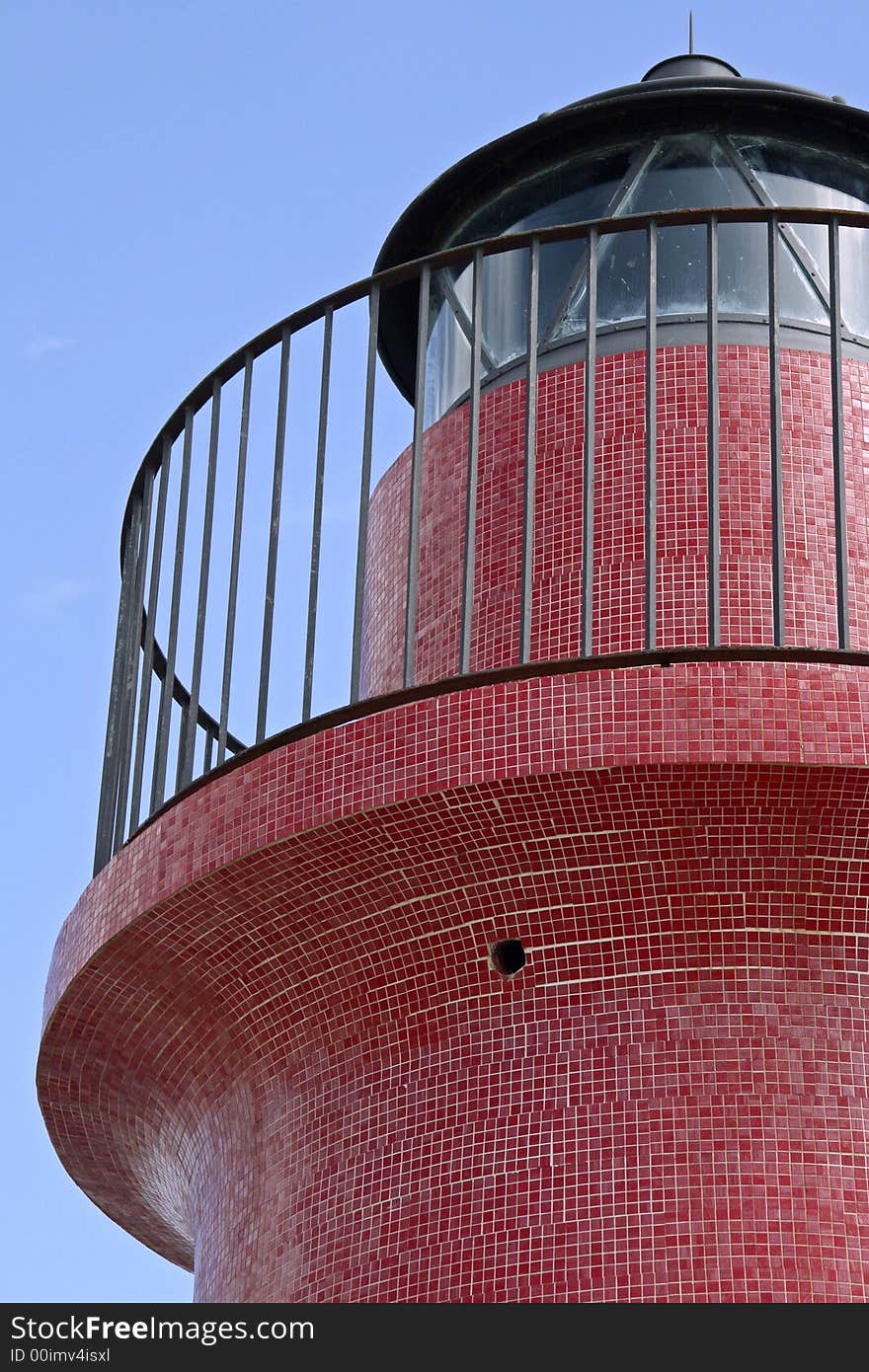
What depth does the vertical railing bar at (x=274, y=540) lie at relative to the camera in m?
10.1

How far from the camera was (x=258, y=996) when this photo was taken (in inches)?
419

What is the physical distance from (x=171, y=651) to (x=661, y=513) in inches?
Result: 86.9

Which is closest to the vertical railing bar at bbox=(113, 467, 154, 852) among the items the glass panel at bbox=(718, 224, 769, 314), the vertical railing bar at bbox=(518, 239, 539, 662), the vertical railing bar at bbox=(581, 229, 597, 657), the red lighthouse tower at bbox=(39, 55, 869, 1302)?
the red lighthouse tower at bbox=(39, 55, 869, 1302)

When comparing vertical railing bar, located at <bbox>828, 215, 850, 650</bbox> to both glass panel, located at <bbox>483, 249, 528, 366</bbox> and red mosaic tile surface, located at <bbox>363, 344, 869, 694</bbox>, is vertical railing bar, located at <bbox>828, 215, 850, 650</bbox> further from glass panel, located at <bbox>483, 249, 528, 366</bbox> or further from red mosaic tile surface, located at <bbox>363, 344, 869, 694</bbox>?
glass panel, located at <bbox>483, 249, 528, 366</bbox>

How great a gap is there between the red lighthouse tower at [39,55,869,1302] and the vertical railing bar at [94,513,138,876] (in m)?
0.03

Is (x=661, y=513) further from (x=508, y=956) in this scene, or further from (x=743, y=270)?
(x=508, y=956)

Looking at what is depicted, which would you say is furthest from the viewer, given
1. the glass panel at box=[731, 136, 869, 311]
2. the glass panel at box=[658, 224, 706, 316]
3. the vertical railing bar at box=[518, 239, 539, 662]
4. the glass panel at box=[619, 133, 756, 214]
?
the glass panel at box=[731, 136, 869, 311]

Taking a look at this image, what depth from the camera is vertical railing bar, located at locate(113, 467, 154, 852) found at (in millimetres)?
11211

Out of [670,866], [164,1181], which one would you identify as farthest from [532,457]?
[164,1181]

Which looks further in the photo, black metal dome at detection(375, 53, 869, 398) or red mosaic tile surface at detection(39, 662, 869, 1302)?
black metal dome at detection(375, 53, 869, 398)

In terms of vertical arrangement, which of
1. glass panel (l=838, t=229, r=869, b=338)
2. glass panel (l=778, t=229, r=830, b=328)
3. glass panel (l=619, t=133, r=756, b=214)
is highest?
glass panel (l=619, t=133, r=756, b=214)

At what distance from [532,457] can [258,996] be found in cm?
262

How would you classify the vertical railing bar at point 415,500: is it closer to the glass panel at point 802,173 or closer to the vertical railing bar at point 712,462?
the vertical railing bar at point 712,462

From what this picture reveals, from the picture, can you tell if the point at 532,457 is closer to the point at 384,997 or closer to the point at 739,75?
the point at 384,997
